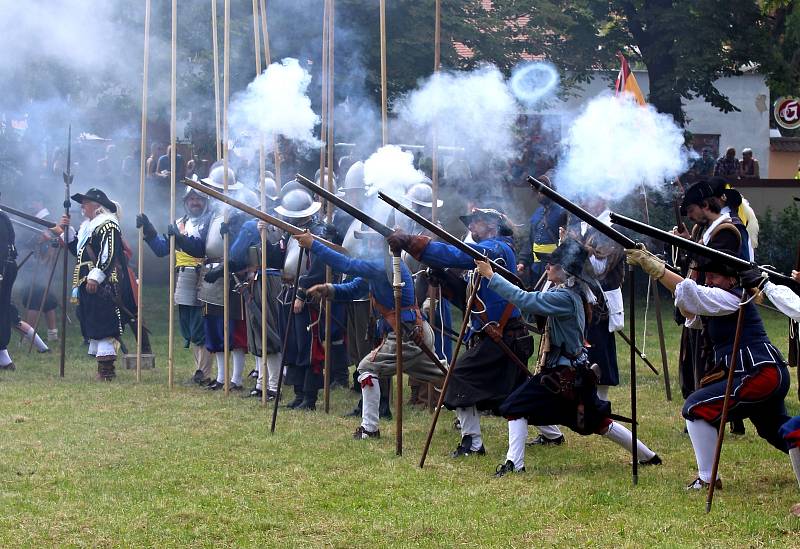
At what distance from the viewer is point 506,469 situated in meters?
8.18

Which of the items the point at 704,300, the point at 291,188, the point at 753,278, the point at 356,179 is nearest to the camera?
the point at 753,278

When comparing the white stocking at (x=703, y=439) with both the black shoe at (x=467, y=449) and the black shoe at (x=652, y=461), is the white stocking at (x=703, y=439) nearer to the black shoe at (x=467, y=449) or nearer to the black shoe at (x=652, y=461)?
the black shoe at (x=652, y=461)

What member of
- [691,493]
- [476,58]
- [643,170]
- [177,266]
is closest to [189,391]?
[177,266]

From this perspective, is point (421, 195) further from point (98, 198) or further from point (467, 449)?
point (98, 198)

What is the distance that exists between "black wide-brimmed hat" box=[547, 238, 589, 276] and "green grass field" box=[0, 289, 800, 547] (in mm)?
1433

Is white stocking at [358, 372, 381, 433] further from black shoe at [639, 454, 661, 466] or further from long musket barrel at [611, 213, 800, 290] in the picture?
long musket barrel at [611, 213, 800, 290]

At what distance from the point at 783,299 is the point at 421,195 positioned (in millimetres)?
4805

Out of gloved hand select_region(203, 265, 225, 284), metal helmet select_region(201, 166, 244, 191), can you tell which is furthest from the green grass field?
metal helmet select_region(201, 166, 244, 191)

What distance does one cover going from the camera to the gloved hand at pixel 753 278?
666cm

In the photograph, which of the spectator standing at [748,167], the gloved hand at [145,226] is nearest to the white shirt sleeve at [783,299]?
the gloved hand at [145,226]

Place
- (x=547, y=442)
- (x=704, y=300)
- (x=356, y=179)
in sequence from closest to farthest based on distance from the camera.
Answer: (x=704, y=300) < (x=547, y=442) < (x=356, y=179)

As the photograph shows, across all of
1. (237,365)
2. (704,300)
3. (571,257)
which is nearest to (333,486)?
(571,257)

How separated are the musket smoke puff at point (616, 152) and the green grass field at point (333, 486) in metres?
2.11

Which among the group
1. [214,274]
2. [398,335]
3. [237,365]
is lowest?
[237,365]
